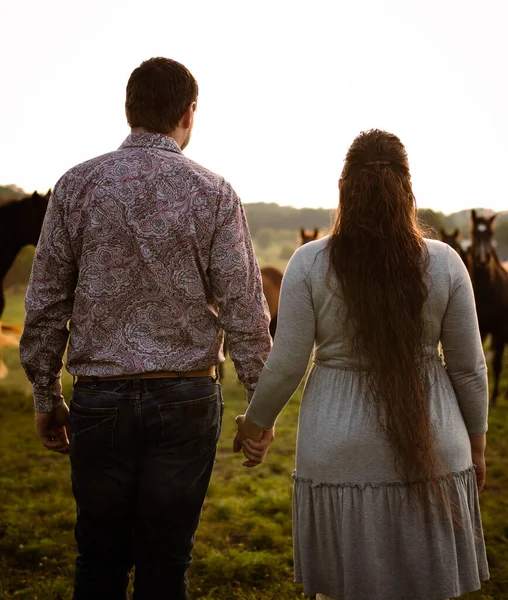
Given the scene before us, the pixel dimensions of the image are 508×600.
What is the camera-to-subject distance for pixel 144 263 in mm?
1969

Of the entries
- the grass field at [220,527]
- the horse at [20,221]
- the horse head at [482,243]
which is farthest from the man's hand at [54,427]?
the horse head at [482,243]

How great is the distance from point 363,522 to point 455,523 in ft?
1.01

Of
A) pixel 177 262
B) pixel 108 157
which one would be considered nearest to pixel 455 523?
pixel 177 262

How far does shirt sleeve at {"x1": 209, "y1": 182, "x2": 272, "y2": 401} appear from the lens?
6.74 feet

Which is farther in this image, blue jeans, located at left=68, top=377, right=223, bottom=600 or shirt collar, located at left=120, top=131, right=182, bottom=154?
shirt collar, located at left=120, top=131, right=182, bottom=154

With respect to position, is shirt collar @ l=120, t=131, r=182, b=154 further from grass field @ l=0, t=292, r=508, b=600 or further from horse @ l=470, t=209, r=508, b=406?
horse @ l=470, t=209, r=508, b=406

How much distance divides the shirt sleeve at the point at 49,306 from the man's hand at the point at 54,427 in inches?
1.2

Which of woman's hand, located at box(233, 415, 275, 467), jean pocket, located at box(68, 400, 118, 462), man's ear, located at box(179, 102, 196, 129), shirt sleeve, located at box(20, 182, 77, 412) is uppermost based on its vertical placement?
man's ear, located at box(179, 102, 196, 129)

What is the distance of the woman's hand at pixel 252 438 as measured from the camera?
2168 mm

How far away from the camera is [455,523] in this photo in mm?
2018

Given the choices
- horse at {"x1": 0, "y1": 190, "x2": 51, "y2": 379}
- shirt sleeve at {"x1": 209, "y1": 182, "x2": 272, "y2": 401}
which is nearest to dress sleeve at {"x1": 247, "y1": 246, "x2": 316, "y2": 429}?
shirt sleeve at {"x1": 209, "y1": 182, "x2": 272, "y2": 401}

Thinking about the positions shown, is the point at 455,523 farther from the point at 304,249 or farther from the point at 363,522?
the point at 304,249

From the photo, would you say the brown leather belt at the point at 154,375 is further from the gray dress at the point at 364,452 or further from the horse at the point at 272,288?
the horse at the point at 272,288

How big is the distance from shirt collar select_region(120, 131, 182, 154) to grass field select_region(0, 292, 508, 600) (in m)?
2.50
